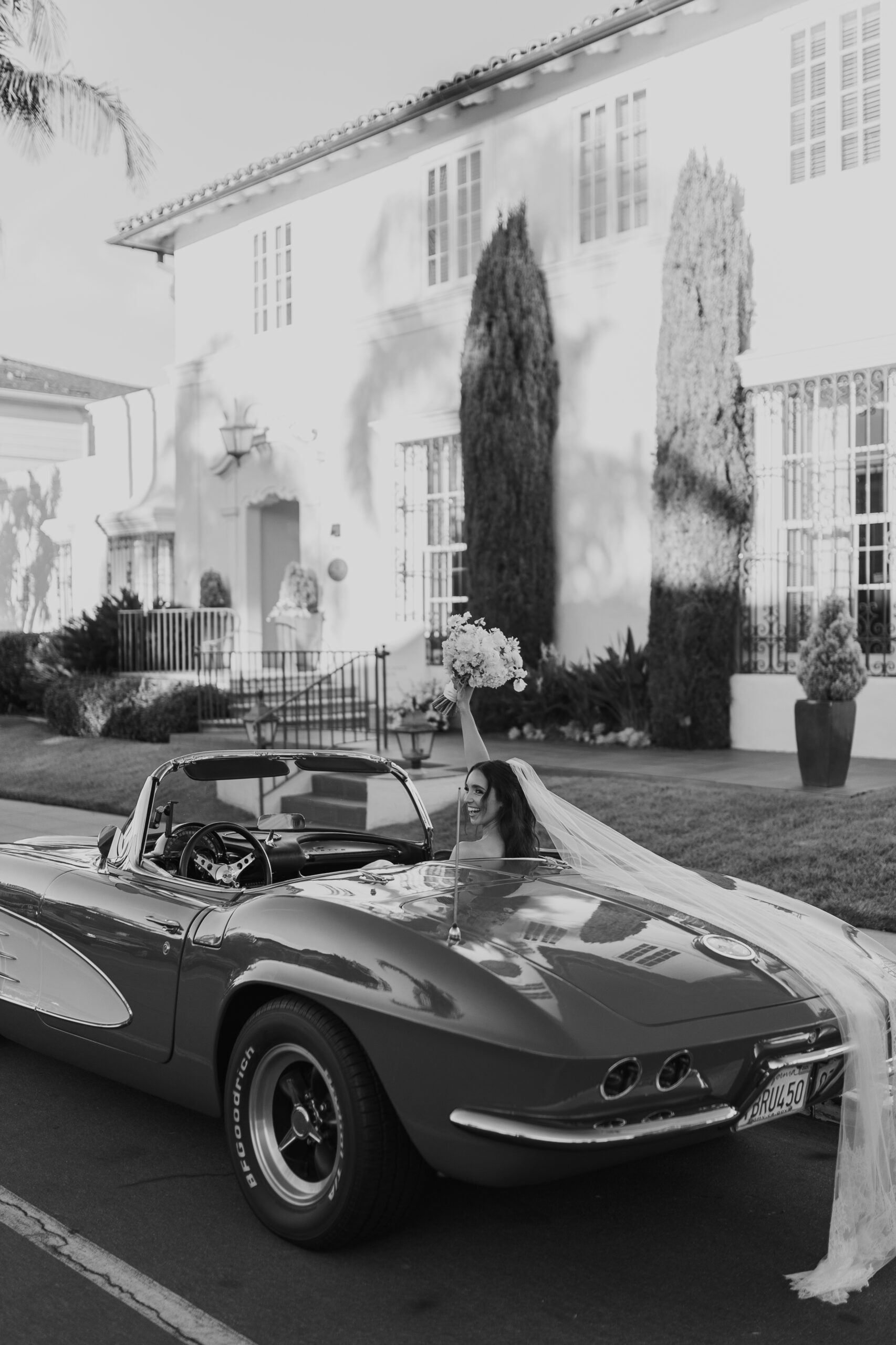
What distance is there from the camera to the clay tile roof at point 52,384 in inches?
1280

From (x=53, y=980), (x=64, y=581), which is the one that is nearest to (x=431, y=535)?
(x=64, y=581)

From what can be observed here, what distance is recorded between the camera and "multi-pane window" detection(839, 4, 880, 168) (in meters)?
12.9

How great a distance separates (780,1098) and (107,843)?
8.64ft

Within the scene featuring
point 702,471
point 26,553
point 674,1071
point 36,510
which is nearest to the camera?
point 674,1071

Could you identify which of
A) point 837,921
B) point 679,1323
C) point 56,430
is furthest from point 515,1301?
point 56,430

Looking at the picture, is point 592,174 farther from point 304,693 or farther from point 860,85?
point 304,693

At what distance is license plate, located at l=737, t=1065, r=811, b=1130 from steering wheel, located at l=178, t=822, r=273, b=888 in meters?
1.78

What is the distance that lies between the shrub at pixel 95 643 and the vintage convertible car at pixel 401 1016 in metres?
14.9

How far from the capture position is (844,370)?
1280 cm

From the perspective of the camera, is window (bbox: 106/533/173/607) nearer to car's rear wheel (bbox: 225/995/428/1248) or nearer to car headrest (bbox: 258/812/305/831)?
car headrest (bbox: 258/812/305/831)

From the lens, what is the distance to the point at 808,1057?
3.44m

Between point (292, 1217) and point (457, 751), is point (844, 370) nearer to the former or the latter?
point (457, 751)

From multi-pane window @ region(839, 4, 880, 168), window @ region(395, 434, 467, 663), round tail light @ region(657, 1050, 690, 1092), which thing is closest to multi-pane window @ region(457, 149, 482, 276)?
window @ region(395, 434, 467, 663)

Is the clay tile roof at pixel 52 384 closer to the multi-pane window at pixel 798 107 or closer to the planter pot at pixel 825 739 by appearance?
the multi-pane window at pixel 798 107
